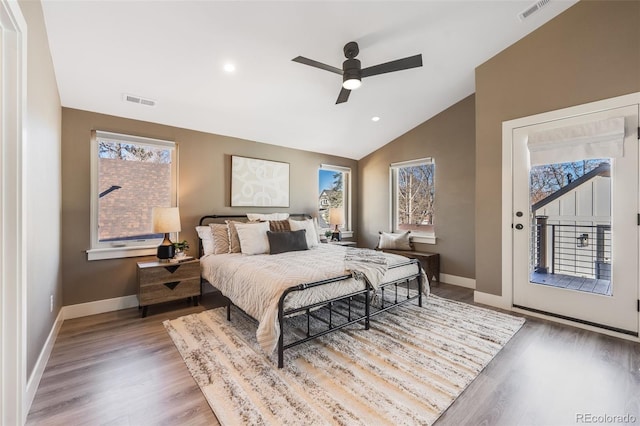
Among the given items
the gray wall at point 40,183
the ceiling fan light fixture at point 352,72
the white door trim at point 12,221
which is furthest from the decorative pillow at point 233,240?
the ceiling fan light fixture at point 352,72

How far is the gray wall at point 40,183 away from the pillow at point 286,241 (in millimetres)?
2125

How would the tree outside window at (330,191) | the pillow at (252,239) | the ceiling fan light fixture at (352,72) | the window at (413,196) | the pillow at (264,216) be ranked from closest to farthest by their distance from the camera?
the ceiling fan light fixture at (352,72) → the pillow at (252,239) → the pillow at (264,216) → the window at (413,196) → the tree outside window at (330,191)

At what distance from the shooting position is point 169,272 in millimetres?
3311

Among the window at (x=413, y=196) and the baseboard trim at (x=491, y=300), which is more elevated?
the window at (x=413, y=196)

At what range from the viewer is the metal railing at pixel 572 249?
9.23ft

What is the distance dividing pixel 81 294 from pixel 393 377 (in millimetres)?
3562

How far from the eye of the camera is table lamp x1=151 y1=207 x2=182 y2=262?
337 cm

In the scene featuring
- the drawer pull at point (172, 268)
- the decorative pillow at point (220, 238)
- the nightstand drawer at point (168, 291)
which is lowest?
the nightstand drawer at point (168, 291)

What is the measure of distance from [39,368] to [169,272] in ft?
4.55

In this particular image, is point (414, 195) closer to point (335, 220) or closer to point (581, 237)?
point (335, 220)

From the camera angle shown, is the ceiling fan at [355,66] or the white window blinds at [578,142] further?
the white window blinds at [578,142]

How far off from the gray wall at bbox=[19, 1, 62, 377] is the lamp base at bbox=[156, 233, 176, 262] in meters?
0.94

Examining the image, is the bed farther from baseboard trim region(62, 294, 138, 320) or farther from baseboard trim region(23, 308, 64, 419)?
baseboard trim region(23, 308, 64, 419)

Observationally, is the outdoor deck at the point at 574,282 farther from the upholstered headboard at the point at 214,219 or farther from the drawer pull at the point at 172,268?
the drawer pull at the point at 172,268
